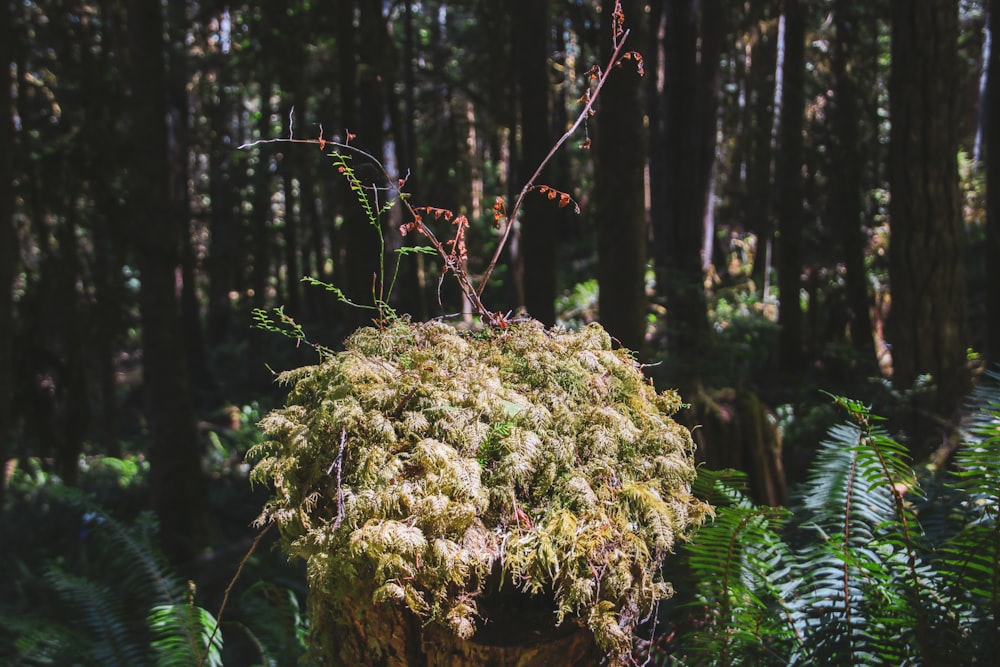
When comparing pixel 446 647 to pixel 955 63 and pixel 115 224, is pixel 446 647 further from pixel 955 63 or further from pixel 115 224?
pixel 115 224

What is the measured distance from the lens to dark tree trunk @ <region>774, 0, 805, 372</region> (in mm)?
12023

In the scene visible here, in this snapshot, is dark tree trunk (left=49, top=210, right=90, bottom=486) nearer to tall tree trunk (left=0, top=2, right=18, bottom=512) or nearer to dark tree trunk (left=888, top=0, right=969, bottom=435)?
tall tree trunk (left=0, top=2, right=18, bottom=512)

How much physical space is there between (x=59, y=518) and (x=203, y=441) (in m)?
5.43

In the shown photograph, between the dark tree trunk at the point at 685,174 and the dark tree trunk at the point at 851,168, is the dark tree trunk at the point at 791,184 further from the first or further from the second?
the dark tree trunk at the point at 685,174

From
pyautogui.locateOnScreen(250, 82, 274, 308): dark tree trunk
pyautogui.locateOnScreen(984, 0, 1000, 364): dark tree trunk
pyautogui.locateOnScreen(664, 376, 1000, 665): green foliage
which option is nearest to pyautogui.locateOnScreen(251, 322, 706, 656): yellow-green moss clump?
pyautogui.locateOnScreen(664, 376, 1000, 665): green foliage

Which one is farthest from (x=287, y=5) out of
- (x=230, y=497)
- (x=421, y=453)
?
(x=421, y=453)

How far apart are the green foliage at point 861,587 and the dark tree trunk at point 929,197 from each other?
136 inches

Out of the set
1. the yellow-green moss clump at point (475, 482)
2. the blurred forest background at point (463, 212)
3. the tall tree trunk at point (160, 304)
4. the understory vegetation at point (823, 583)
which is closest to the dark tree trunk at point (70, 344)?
the blurred forest background at point (463, 212)

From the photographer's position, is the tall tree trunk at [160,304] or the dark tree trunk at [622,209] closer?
the dark tree trunk at [622,209]

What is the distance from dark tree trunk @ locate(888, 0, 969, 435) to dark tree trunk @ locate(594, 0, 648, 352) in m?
1.92

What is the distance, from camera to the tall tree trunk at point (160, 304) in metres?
6.74

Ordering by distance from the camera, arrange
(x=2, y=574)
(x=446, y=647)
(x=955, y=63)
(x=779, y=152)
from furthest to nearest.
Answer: (x=779, y=152) → (x=2, y=574) → (x=955, y=63) → (x=446, y=647)

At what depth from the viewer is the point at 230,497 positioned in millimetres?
9539

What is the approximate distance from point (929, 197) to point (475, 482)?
517 cm
